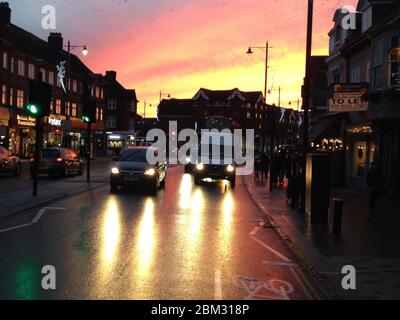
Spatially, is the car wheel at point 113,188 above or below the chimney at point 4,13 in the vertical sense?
below

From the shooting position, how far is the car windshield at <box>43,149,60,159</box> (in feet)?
89.4

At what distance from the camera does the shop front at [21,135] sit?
43906mm

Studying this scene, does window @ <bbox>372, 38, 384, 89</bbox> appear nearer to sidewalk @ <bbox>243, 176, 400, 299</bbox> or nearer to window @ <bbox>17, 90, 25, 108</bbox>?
sidewalk @ <bbox>243, 176, 400, 299</bbox>

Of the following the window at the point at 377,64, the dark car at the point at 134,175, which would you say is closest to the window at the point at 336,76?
the window at the point at 377,64

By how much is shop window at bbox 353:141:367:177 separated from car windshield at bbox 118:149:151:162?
32.0ft

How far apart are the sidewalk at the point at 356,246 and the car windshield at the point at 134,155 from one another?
19.7 ft

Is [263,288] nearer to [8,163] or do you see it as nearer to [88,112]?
[88,112]

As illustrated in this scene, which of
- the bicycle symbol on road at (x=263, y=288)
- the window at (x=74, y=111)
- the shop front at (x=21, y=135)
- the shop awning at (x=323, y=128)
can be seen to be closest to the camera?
the bicycle symbol on road at (x=263, y=288)

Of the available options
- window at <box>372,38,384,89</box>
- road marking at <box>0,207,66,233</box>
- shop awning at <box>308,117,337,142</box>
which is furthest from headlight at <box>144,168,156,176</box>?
shop awning at <box>308,117,337,142</box>

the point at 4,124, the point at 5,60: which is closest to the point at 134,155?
the point at 4,124

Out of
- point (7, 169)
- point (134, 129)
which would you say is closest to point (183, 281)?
point (7, 169)

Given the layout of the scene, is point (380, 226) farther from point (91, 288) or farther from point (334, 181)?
point (334, 181)

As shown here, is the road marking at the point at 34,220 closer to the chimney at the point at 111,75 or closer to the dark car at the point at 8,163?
the dark car at the point at 8,163
